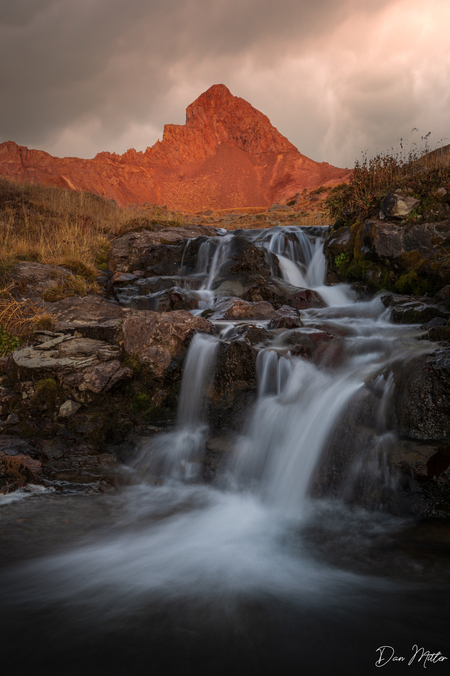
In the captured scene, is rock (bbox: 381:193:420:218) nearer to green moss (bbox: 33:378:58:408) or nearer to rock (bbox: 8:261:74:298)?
green moss (bbox: 33:378:58:408)

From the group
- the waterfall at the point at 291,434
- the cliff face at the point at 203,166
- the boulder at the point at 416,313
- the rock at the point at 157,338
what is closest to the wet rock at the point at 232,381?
the waterfall at the point at 291,434

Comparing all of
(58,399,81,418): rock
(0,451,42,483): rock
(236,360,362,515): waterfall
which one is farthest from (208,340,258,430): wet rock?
(0,451,42,483): rock

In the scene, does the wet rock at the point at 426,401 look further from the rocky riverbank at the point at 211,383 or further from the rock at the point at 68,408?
the rock at the point at 68,408

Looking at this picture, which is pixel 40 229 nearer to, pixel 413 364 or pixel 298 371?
pixel 298 371

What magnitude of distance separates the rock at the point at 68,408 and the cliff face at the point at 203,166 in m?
93.2

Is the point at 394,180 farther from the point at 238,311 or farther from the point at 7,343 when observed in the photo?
the point at 7,343

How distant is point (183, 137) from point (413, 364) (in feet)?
455

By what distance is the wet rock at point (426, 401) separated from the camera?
→ 3758 mm

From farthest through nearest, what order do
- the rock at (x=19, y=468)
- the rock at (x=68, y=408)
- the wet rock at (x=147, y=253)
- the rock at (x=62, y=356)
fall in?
the wet rock at (x=147, y=253) → the rock at (x=62, y=356) → the rock at (x=68, y=408) → the rock at (x=19, y=468)

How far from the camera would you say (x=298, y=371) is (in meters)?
5.78

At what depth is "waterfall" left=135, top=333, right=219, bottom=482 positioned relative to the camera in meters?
5.09

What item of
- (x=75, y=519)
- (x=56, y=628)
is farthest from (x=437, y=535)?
(x=75, y=519)

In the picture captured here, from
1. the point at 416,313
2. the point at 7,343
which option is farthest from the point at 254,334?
the point at 7,343

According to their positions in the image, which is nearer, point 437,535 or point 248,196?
point 437,535
